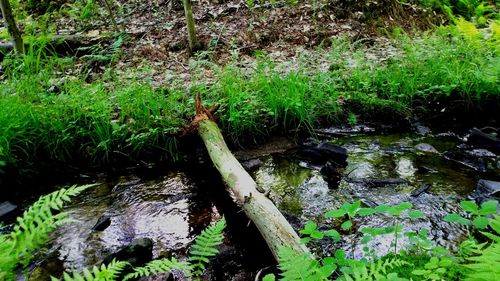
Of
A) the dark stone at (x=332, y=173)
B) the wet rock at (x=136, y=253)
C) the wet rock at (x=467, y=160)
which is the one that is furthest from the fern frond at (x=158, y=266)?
the wet rock at (x=467, y=160)

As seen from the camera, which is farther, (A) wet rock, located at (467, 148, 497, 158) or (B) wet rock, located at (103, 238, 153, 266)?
(A) wet rock, located at (467, 148, 497, 158)

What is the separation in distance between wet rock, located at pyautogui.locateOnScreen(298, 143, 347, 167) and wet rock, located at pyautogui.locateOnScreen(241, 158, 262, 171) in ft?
2.09

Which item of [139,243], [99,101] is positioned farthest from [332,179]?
[99,101]

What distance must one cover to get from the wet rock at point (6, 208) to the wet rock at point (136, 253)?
1.90 metres

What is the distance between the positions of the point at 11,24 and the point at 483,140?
7476 mm

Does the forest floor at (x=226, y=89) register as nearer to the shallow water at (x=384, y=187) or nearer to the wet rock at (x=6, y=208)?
the wet rock at (x=6, y=208)

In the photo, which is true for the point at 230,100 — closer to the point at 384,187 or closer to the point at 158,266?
the point at 384,187

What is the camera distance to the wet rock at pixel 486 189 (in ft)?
12.8

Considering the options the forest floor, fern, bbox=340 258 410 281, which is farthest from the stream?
fern, bbox=340 258 410 281

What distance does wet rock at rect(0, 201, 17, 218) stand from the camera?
A: 166 inches

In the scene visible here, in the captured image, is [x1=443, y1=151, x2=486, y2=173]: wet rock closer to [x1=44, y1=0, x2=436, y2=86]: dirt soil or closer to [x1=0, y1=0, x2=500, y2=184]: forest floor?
[x1=0, y1=0, x2=500, y2=184]: forest floor

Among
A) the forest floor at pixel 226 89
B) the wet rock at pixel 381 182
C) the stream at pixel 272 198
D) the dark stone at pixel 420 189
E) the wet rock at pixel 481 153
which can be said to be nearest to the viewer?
the stream at pixel 272 198

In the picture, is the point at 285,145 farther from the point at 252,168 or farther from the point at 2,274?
the point at 2,274

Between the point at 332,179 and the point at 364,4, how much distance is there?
19.6 feet
